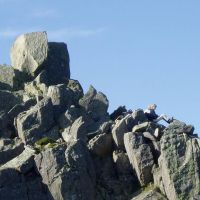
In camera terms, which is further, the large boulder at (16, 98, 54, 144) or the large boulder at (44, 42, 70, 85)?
the large boulder at (44, 42, 70, 85)

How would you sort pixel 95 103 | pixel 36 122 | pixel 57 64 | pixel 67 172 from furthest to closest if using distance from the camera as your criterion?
pixel 57 64 < pixel 95 103 < pixel 36 122 < pixel 67 172

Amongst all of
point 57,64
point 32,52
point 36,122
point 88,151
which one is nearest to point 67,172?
point 88,151

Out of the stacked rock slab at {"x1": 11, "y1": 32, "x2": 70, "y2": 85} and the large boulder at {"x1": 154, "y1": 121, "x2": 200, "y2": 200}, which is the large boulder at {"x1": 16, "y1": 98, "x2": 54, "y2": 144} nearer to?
the stacked rock slab at {"x1": 11, "y1": 32, "x2": 70, "y2": 85}

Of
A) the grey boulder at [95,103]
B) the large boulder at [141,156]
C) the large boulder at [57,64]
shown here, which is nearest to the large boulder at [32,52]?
the large boulder at [57,64]

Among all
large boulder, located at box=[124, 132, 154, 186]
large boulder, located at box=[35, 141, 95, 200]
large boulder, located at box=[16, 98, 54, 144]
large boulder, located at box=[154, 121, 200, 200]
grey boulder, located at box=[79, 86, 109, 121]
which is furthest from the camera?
grey boulder, located at box=[79, 86, 109, 121]

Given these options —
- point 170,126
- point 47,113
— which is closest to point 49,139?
point 47,113

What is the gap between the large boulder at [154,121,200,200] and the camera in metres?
117

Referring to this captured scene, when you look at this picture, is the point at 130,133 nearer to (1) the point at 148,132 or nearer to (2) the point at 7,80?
(1) the point at 148,132

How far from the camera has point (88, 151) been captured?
12106 centimetres

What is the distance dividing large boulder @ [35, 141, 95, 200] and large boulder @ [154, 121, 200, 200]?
655cm

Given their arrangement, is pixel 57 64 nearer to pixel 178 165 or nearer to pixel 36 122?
pixel 36 122

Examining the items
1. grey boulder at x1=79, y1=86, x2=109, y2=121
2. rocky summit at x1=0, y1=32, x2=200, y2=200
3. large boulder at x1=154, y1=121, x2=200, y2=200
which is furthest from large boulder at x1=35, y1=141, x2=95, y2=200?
grey boulder at x1=79, y1=86, x2=109, y2=121

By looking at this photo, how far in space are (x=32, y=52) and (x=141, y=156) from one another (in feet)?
84.6

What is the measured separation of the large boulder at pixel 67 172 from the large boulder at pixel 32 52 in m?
22.3
